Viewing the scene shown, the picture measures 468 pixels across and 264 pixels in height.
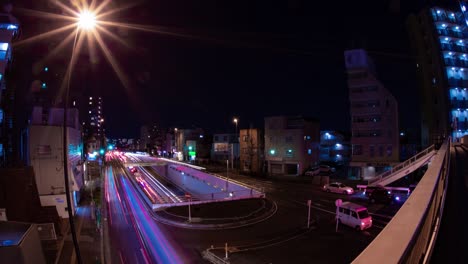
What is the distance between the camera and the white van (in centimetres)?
1466

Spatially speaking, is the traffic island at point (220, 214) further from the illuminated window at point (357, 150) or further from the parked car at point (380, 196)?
the illuminated window at point (357, 150)

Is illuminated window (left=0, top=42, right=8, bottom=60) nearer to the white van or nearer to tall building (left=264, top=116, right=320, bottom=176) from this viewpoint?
the white van

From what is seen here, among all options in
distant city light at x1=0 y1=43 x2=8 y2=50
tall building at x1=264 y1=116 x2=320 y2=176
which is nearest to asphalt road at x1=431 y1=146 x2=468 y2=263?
tall building at x1=264 y1=116 x2=320 y2=176

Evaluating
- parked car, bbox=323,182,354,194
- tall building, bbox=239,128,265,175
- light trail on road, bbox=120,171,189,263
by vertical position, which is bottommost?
light trail on road, bbox=120,171,189,263

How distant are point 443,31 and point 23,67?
50.3 m

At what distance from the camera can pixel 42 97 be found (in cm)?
2839

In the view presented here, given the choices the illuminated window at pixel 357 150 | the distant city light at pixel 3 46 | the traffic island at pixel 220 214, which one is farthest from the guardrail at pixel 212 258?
the illuminated window at pixel 357 150

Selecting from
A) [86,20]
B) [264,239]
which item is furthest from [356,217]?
[86,20]

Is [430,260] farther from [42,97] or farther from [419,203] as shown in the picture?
[42,97]

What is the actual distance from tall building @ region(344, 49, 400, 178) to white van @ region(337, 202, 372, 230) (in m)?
19.7

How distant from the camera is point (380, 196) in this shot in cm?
2033

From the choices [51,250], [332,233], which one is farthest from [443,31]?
[51,250]

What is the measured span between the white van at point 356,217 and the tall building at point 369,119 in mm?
19728

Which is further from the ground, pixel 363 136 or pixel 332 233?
pixel 363 136
